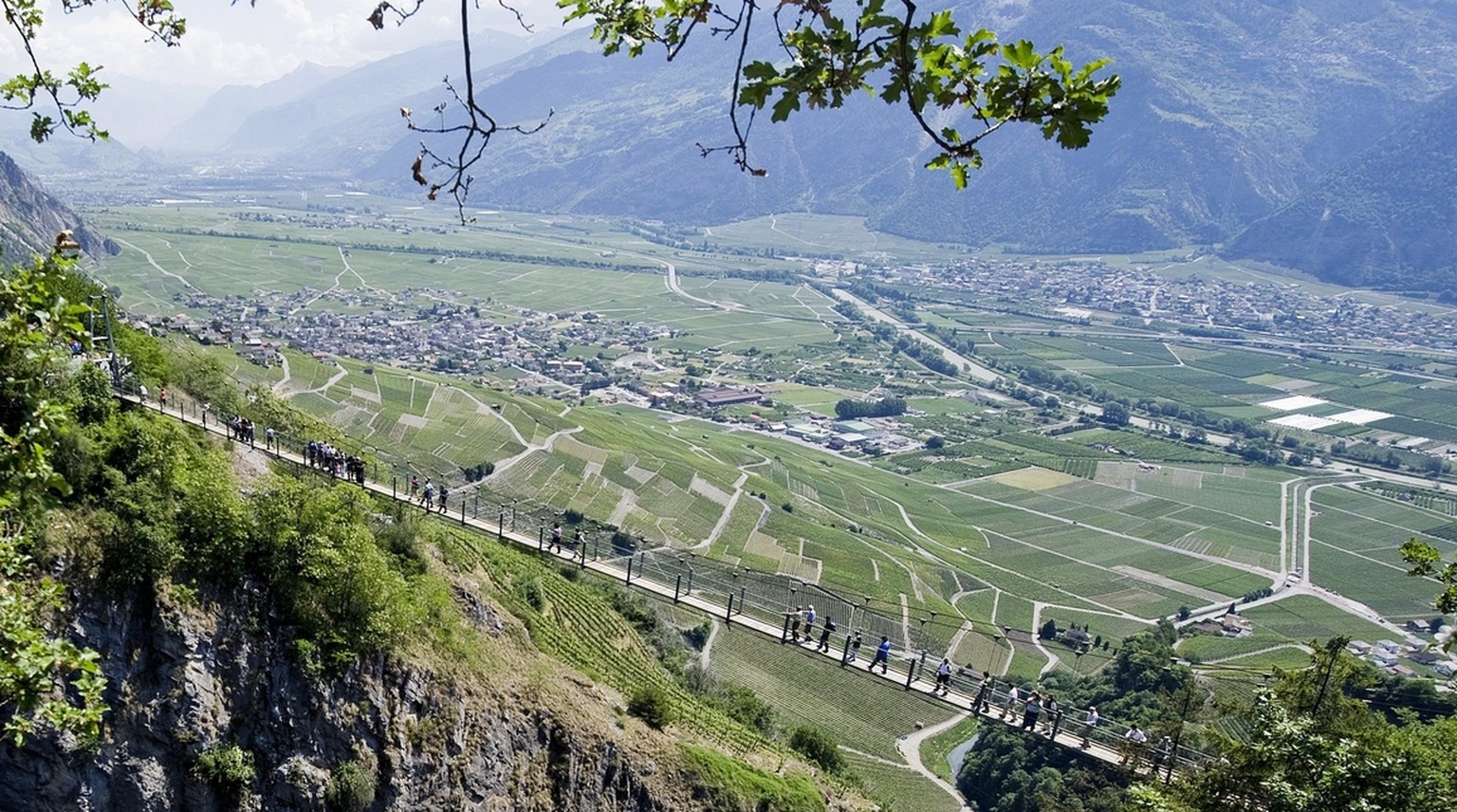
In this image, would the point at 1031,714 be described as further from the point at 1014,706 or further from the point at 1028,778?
the point at 1028,778

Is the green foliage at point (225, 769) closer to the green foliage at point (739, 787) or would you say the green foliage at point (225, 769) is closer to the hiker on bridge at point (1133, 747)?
the green foliage at point (739, 787)

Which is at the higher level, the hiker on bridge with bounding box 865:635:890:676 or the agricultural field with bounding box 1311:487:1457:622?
the hiker on bridge with bounding box 865:635:890:676

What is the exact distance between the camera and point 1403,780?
11578 mm

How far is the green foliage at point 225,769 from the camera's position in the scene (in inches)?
731

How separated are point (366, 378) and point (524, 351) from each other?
4963 cm

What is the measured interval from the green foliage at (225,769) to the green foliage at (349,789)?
5.65 ft

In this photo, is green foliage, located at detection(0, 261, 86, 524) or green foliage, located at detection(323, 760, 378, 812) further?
green foliage, located at detection(323, 760, 378, 812)

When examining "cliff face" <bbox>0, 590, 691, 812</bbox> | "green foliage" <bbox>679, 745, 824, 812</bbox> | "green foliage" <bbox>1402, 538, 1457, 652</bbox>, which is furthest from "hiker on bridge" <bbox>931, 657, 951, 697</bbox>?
"green foliage" <bbox>1402, 538, 1457, 652</bbox>

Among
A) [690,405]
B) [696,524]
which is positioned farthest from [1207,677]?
[690,405]

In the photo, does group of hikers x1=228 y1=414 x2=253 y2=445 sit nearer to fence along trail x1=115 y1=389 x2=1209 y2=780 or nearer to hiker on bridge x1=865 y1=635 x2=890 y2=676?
fence along trail x1=115 y1=389 x2=1209 y2=780

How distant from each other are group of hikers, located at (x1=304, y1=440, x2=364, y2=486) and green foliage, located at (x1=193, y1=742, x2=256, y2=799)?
33.5 feet

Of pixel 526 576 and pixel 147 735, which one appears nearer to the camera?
pixel 147 735

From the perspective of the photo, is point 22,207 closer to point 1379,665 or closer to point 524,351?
point 524,351

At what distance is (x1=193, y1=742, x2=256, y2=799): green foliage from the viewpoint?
731 inches
